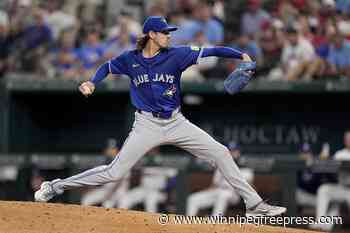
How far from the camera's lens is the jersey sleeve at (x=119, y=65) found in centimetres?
868

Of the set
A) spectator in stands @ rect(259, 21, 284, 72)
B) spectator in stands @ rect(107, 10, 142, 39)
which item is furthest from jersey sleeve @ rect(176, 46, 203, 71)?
spectator in stands @ rect(107, 10, 142, 39)

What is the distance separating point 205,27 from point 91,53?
1.75 meters

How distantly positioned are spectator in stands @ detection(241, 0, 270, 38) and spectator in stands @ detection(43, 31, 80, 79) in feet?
8.38

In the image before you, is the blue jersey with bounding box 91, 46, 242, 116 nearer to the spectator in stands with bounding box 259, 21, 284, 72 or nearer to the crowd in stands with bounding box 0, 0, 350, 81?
the crowd in stands with bounding box 0, 0, 350, 81

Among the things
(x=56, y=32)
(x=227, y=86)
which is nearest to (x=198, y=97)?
(x=56, y=32)

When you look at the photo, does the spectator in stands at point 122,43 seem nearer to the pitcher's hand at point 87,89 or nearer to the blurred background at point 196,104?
the blurred background at point 196,104

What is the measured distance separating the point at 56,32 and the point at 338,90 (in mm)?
4568

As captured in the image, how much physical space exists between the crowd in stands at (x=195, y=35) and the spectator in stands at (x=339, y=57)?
0.01 meters

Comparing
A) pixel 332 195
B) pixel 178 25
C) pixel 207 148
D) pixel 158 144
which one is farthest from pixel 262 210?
pixel 178 25

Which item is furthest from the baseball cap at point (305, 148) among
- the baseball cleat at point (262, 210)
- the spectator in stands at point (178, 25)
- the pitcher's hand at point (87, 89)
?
the pitcher's hand at point (87, 89)

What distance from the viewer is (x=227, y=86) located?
877 centimetres

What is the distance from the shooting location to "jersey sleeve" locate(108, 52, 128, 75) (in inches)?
342

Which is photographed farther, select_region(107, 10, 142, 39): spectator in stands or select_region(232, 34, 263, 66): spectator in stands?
select_region(107, 10, 142, 39): spectator in stands

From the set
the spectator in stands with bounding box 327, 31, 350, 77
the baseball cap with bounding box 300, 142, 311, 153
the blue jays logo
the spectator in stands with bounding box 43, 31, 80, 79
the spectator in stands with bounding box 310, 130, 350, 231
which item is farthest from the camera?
the spectator in stands with bounding box 43, 31, 80, 79
